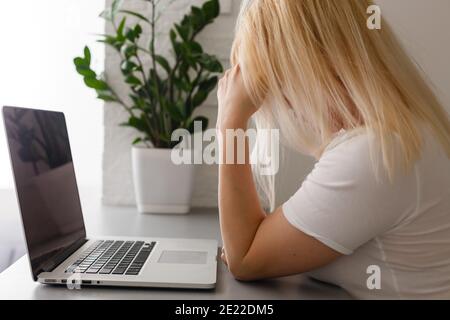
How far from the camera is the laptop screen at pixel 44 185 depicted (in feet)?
2.01

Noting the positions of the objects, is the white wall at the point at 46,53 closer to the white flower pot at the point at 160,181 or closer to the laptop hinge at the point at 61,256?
the white flower pot at the point at 160,181

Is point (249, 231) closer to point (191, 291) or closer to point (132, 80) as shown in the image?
point (191, 291)

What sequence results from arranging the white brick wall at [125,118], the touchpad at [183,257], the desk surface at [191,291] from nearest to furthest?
the desk surface at [191,291] → the touchpad at [183,257] → the white brick wall at [125,118]

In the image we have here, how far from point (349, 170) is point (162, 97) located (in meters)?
0.82

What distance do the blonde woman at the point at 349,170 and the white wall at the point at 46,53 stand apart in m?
0.93

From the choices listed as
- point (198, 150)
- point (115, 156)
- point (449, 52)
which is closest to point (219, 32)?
point (198, 150)

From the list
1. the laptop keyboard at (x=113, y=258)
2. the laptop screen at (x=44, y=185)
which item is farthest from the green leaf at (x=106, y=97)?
the laptop keyboard at (x=113, y=258)

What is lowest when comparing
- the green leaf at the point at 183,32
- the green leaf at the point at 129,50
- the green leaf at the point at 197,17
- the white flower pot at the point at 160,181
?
the white flower pot at the point at 160,181

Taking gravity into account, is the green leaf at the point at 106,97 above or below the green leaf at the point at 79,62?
below

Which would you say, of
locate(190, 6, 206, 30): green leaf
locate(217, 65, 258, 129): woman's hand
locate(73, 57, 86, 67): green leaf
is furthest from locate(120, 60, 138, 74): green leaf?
locate(217, 65, 258, 129): woman's hand

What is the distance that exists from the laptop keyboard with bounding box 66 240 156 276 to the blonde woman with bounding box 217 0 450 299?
0.15 m

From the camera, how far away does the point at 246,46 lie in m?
0.69

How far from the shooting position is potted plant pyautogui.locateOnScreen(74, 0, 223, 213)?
1.27 m

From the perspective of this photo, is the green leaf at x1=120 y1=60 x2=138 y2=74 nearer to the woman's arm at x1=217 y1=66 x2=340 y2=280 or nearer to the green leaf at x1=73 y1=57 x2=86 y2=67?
the green leaf at x1=73 y1=57 x2=86 y2=67
